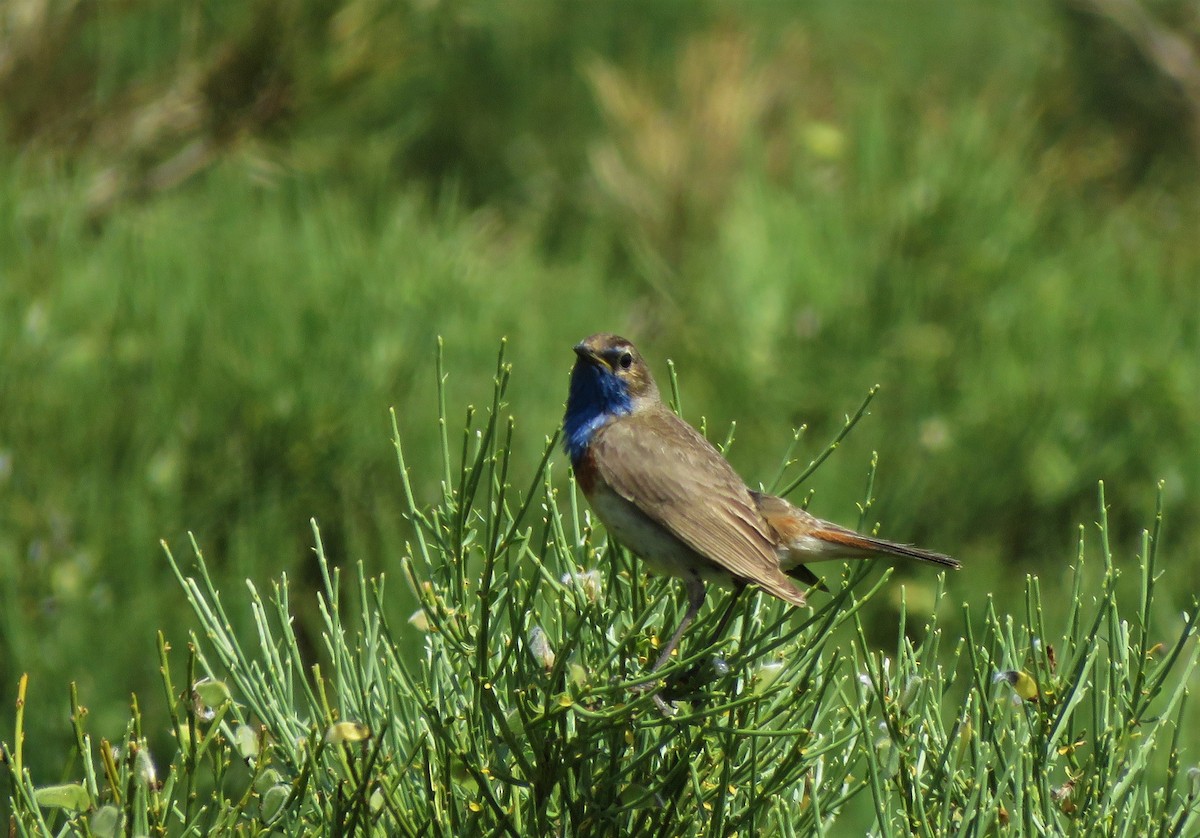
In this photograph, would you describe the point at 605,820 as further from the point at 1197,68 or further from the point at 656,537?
the point at 1197,68

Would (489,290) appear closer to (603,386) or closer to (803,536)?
(603,386)

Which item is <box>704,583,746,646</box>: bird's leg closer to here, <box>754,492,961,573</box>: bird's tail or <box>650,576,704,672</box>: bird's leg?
<box>650,576,704,672</box>: bird's leg

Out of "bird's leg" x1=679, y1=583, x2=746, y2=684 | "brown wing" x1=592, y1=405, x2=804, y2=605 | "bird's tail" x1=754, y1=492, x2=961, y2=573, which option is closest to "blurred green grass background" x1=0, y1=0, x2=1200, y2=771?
"brown wing" x1=592, y1=405, x2=804, y2=605

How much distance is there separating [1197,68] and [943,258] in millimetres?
2015

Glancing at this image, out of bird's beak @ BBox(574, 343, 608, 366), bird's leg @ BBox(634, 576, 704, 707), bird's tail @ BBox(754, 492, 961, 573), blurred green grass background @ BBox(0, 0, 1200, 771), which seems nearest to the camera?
bird's leg @ BBox(634, 576, 704, 707)

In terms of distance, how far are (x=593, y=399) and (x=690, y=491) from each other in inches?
16.2

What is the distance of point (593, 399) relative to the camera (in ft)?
9.36

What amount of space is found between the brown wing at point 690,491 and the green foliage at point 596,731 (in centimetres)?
19

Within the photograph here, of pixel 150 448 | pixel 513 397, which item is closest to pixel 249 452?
pixel 150 448

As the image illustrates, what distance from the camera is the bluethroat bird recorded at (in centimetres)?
227

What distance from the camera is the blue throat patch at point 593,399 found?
2.82 metres

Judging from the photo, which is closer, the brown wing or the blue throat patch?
the brown wing

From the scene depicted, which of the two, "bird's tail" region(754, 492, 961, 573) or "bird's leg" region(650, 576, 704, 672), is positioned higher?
"bird's leg" region(650, 576, 704, 672)

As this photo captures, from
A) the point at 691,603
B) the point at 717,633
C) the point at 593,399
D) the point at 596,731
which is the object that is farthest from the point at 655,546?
the point at 593,399
